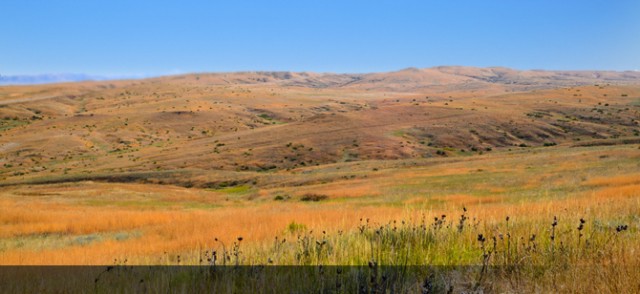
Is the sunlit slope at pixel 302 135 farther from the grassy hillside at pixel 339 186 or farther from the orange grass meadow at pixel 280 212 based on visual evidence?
the orange grass meadow at pixel 280 212

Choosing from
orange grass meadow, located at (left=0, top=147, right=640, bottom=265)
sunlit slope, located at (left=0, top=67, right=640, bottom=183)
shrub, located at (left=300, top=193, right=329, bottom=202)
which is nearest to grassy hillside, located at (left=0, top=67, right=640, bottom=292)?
orange grass meadow, located at (left=0, top=147, right=640, bottom=265)

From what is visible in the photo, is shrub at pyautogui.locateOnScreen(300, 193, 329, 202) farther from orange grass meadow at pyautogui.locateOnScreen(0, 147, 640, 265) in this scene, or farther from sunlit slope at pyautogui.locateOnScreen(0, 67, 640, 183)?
sunlit slope at pyautogui.locateOnScreen(0, 67, 640, 183)

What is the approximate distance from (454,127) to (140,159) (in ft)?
209

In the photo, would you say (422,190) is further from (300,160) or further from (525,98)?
(525,98)

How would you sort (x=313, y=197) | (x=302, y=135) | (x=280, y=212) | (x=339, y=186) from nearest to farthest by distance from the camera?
(x=280, y=212) → (x=313, y=197) → (x=339, y=186) → (x=302, y=135)

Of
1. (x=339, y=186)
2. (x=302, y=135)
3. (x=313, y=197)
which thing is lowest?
(x=339, y=186)

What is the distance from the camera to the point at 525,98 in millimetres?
131875

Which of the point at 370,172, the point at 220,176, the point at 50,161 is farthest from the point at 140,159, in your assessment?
the point at 370,172

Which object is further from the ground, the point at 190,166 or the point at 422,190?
the point at 422,190

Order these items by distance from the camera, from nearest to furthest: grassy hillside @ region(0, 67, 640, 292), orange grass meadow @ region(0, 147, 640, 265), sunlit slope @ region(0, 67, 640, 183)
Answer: grassy hillside @ region(0, 67, 640, 292) → orange grass meadow @ region(0, 147, 640, 265) → sunlit slope @ region(0, 67, 640, 183)

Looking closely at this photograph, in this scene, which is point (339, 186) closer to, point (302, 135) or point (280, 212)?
point (280, 212)

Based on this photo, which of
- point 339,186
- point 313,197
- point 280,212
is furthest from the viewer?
point 339,186

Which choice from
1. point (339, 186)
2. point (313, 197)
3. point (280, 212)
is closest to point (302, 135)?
point (339, 186)

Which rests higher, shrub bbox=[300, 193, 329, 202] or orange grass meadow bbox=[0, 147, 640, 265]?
orange grass meadow bbox=[0, 147, 640, 265]
